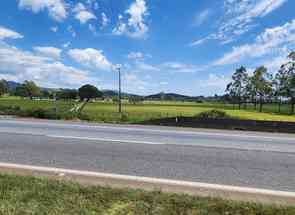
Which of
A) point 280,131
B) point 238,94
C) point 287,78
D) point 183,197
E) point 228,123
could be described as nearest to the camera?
point 183,197

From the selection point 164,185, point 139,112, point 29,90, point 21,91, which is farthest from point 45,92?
point 164,185

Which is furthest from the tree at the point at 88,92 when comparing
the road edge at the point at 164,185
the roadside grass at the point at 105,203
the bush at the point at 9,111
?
the roadside grass at the point at 105,203

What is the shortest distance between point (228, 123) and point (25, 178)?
1145 cm

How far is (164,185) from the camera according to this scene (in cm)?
434

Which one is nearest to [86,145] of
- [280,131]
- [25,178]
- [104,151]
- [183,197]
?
[104,151]

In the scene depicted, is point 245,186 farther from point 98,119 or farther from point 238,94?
point 238,94

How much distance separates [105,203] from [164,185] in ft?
4.36

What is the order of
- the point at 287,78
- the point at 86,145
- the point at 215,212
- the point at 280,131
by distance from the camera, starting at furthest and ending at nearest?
1. the point at 287,78
2. the point at 280,131
3. the point at 86,145
4. the point at 215,212

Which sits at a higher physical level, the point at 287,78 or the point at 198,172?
the point at 287,78

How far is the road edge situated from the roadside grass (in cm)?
37

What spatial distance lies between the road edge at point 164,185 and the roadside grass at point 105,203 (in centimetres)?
37

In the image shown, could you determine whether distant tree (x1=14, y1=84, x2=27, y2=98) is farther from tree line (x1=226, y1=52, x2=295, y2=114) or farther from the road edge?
the road edge

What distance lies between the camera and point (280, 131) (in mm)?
12727

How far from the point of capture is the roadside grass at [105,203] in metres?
3.13
